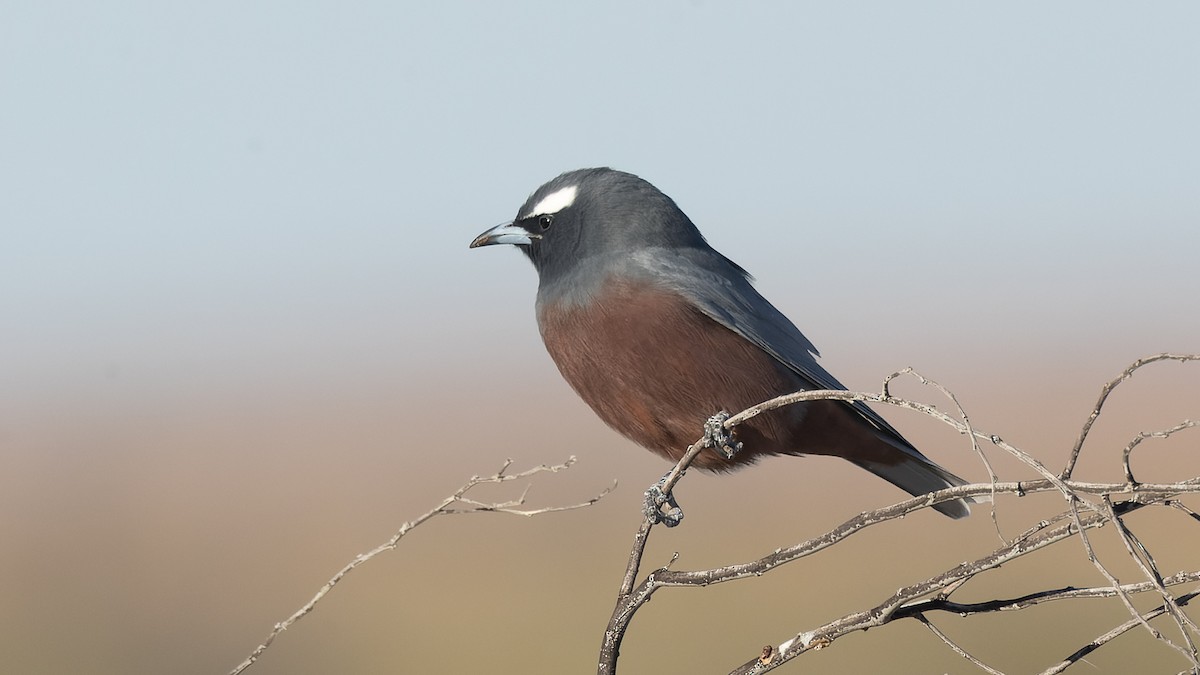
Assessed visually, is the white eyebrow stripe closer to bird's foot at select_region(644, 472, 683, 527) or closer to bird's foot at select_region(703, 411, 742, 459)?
bird's foot at select_region(703, 411, 742, 459)

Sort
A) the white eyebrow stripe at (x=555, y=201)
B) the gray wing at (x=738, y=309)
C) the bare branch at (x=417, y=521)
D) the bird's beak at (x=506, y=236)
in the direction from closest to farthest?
the bare branch at (x=417, y=521) → the gray wing at (x=738, y=309) → the white eyebrow stripe at (x=555, y=201) → the bird's beak at (x=506, y=236)

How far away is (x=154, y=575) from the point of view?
26.4 meters

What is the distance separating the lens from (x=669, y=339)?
617cm

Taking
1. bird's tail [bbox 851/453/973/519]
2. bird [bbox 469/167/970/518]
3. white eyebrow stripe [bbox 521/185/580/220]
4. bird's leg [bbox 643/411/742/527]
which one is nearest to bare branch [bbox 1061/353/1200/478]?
bird's leg [bbox 643/411/742/527]

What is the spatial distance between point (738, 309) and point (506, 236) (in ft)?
4.75

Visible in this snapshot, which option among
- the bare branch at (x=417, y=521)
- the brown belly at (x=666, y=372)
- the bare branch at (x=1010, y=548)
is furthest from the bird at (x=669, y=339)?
the bare branch at (x=1010, y=548)

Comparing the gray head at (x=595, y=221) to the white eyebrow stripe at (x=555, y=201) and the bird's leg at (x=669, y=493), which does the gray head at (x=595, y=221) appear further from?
the bird's leg at (x=669, y=493)

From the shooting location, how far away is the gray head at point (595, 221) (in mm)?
6707

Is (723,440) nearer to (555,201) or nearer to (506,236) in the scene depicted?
(555,201)

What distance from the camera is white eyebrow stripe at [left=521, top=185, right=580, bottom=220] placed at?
699 centimetres

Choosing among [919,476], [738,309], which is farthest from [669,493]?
[919,476]

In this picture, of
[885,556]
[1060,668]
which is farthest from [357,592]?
[1060,668]

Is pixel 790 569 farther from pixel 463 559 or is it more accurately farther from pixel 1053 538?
pixel 1053 538

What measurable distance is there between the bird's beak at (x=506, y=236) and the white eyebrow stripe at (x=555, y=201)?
0.11 m
